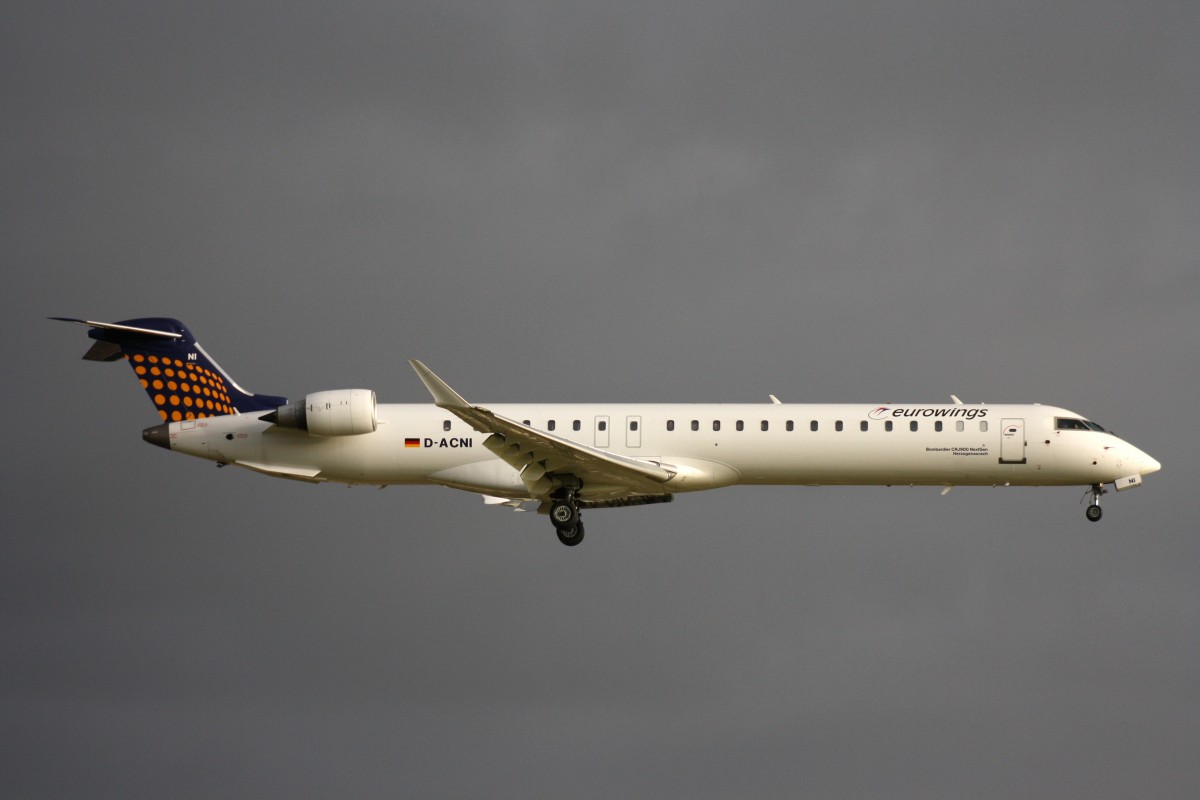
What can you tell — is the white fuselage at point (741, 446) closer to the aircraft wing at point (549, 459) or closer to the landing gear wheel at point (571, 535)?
the aircraft wing at point (549, 459)

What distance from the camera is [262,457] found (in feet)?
136

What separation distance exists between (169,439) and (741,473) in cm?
1397

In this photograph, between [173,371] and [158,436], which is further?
[173,371]

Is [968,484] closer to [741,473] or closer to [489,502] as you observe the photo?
[741,473]

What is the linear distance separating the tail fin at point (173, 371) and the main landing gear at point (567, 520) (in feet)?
25.7

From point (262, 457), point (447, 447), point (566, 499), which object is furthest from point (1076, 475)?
point (262, 457)

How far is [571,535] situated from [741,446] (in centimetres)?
456

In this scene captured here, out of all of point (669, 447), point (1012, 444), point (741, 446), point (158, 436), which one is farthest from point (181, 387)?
point (1012, 444)

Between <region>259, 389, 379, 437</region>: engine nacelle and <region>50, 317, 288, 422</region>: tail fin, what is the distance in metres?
2.21

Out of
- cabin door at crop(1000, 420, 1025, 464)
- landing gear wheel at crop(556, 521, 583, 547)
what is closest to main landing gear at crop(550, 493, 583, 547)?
landing gear wheel at crop(556, 521, 583, 547)

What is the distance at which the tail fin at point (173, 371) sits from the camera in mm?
42594

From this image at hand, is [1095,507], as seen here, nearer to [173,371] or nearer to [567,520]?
[567,520]

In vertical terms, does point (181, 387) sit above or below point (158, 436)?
above

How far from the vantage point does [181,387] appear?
42719 millimetres
